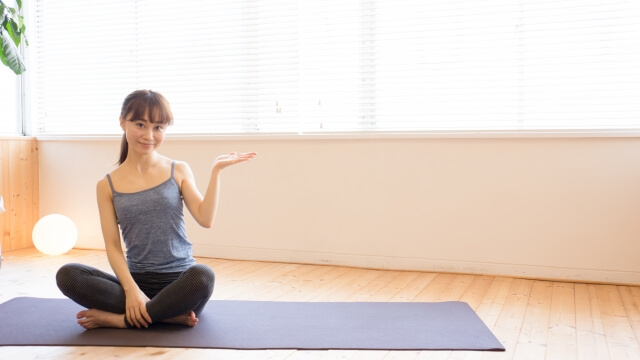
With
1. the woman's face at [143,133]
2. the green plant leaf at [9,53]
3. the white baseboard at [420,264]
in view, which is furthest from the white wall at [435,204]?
the woman's face at [143,133]

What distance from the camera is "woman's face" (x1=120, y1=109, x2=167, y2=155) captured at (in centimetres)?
215

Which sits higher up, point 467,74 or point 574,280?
point 467,74

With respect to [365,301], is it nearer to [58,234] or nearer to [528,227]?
[528,227]

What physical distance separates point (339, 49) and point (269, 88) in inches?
18.1

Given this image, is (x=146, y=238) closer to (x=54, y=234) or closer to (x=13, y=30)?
(x=54, y=234)

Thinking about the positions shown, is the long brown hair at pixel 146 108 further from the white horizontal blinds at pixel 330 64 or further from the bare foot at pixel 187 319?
the white horizontal blinds at pixel 330 64

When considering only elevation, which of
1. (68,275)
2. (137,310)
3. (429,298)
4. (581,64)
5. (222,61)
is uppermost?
(222,61)

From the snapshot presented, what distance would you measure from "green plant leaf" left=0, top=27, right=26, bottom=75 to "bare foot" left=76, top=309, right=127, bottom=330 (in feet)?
6.51

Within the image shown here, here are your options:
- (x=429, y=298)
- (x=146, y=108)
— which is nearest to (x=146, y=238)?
(x=146, y=108)

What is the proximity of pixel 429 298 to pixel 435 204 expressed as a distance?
2.28 ft

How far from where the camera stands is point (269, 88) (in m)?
3.58

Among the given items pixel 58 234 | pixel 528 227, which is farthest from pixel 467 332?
pixel 58 234

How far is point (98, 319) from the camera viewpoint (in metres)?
2.11

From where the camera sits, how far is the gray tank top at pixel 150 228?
86.0 inches
